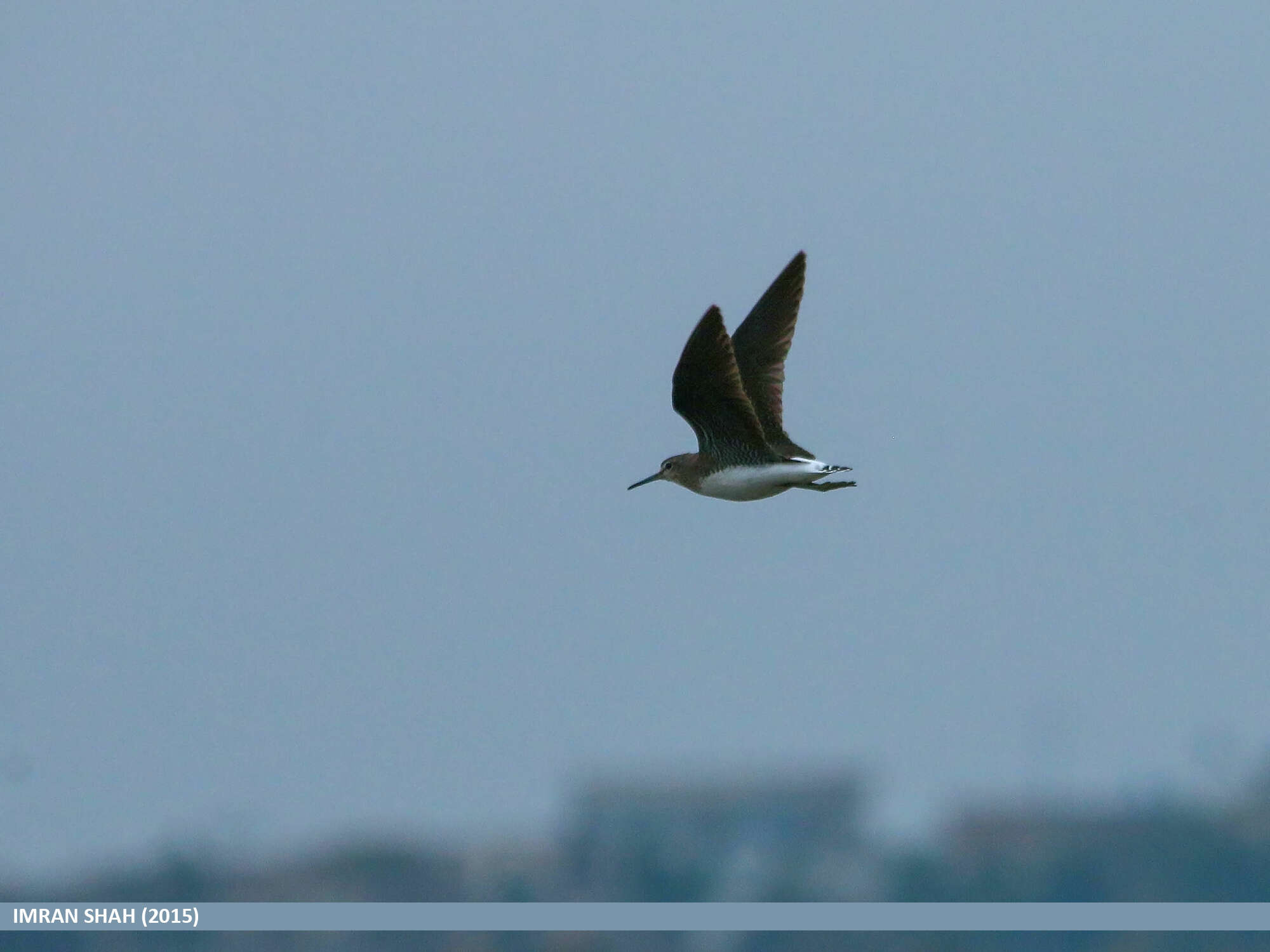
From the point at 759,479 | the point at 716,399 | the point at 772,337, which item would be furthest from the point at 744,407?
the point at 772,337

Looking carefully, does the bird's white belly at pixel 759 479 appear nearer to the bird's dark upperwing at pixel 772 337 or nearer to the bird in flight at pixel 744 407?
the bird in flight at pixel 744 407

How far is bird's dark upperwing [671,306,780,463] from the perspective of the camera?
14.5 m

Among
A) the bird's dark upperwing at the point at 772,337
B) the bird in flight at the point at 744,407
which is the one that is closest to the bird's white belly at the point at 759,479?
the bird in flight at the point at 744,407

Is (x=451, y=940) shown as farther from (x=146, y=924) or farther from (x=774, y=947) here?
(x=774, y=947)

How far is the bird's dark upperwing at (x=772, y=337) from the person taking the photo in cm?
1745

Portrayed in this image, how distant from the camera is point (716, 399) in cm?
1506

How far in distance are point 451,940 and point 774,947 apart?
43.5m

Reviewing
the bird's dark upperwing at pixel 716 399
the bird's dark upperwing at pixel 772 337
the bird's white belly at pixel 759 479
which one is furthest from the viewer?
the bird's dark upperwing at pixel 772 337

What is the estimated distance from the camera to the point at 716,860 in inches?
3243

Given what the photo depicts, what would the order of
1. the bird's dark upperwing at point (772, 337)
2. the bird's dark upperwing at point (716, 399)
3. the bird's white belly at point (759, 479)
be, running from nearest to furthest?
1. the bird's dark upperwing at point (716, 399)
2. the bird's white belly at point (759, 479)
3. the bird's dark upperwing at point (772, 337)

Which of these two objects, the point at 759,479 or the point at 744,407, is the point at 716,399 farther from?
the point at 759,479

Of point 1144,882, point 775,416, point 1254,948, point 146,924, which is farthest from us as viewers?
point 1254,948

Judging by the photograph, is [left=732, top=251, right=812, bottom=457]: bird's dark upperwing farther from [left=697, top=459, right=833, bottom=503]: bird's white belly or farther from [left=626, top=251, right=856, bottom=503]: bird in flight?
[left=697, top=459, right=833, bottom=503]: bird's white belly

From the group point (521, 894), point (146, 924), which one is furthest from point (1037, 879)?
point (146, 924)
